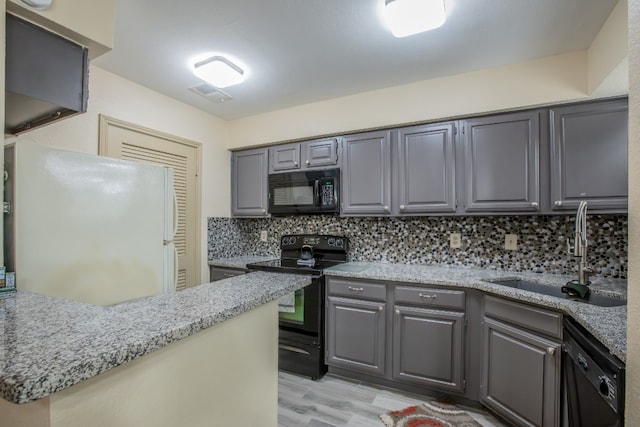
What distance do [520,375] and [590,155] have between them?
1448 mm

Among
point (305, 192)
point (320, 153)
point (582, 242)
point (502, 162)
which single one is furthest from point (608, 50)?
point (305, 192)

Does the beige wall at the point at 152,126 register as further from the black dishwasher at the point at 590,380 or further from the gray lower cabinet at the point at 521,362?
the black dishwasher at the point at 590,380

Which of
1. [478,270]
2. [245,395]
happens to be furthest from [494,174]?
[245,395]

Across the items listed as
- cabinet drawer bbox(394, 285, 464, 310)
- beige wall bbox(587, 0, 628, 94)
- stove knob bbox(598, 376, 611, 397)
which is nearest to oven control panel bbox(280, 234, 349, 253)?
cabinet drawer bbox(394, 285, 464, 310)

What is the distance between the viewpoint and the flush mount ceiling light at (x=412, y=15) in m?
1.56

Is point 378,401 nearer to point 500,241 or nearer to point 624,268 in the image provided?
point 500,241

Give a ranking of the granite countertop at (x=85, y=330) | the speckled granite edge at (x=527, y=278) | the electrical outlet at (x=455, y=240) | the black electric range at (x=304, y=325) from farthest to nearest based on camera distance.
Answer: the electrical outlet at (x=455, y=240), the black electric range at (x=304, y=325), the speckled granite edge at (x=527, y=278), the granite countertop at (x=85, y=330)

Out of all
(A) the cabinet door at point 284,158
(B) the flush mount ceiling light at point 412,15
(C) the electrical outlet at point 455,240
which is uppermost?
(B) the flush mount ceiling light at point 412,15

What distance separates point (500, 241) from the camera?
244cm

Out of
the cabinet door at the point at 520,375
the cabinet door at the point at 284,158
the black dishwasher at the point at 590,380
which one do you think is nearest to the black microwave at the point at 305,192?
the cabinet door at the point at 284,158

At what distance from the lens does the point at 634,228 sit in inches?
31.9

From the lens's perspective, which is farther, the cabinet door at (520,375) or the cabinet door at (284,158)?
the cabinet door at (284,158)

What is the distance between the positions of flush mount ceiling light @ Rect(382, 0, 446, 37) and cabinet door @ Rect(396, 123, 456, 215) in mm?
862

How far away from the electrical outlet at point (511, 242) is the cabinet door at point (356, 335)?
3.66 ft
